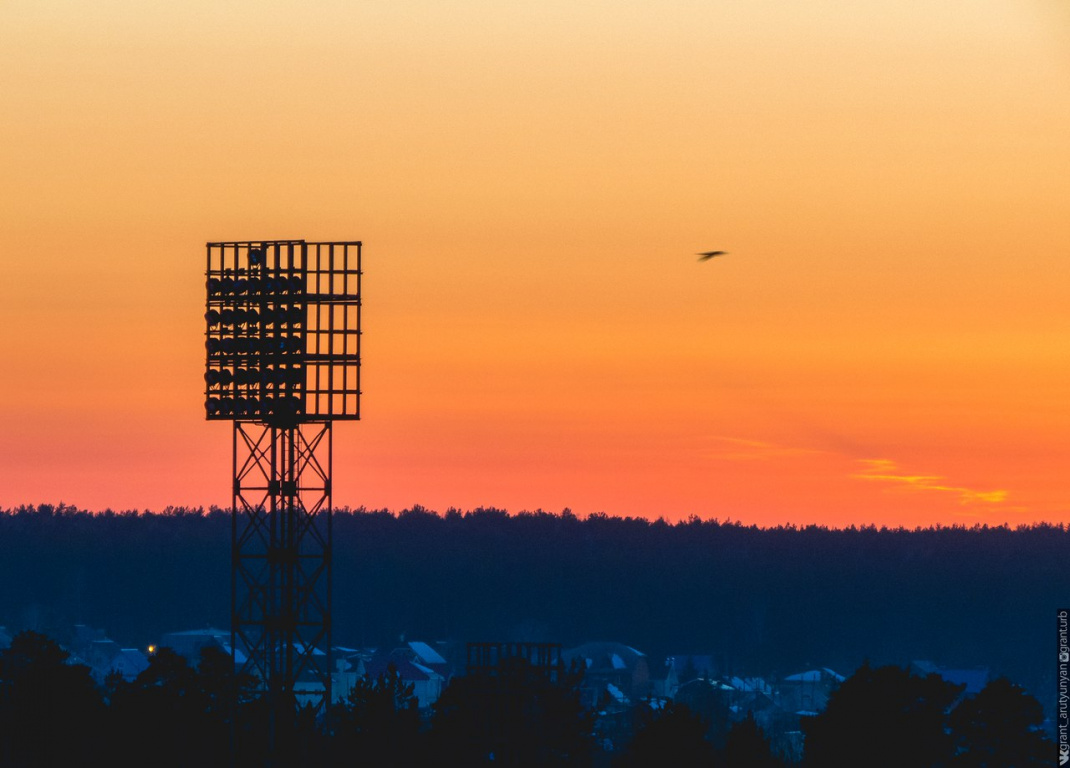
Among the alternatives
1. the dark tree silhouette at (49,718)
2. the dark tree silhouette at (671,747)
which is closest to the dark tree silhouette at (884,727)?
the dark tree silhouette at (671,747)

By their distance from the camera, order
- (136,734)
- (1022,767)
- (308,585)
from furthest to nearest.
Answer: (136,734) → (1022,767) → (308,585)

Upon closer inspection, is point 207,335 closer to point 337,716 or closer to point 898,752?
point 898,752

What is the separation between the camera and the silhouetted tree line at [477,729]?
87.6m

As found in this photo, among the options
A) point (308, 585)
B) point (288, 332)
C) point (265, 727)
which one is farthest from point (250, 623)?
point (265, 727)

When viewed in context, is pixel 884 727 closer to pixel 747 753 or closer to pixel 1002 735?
pixel 1002 735

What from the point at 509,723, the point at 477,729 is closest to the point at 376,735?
the point at 477,729

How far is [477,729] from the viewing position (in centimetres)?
9606

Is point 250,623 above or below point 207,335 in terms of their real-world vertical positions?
below

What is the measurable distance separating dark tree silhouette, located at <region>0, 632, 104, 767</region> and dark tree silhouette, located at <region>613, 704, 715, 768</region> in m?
21.4

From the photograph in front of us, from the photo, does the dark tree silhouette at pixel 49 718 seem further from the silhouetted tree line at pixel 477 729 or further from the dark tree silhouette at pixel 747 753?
the dark tree silhouette at pixel 747 753

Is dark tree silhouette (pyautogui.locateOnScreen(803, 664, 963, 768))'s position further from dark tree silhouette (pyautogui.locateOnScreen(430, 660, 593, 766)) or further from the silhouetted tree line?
dark tree silhouette (pyautogui.locateOnScreen(430, 660, 593, 766))

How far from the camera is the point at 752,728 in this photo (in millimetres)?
98875

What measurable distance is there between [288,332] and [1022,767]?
102ft

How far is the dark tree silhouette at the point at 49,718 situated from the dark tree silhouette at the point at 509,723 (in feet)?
47.2
